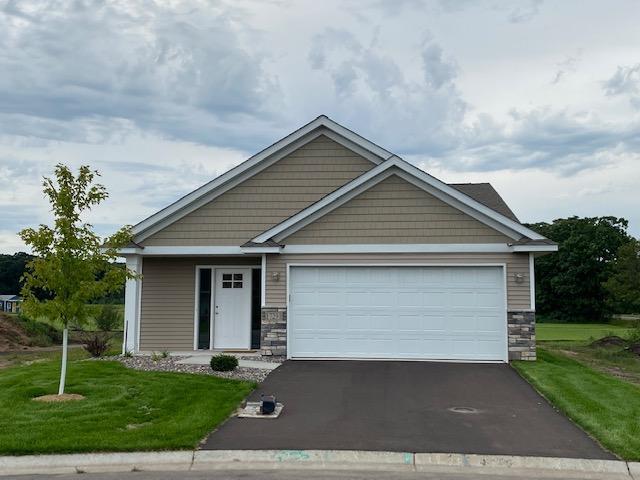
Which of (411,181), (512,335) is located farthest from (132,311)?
(512,335)

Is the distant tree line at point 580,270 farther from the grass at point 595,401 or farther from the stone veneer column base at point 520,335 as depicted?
the grass at point 595,401

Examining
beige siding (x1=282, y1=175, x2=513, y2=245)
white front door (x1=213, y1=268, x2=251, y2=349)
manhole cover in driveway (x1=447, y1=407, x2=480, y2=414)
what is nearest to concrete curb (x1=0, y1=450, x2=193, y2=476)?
manhole cover in driveway (x1=447, y1=407, x2=480, y2=414)

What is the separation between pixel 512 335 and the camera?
14125 mm

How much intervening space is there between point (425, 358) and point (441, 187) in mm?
4023

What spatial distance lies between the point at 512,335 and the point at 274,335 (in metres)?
5.55

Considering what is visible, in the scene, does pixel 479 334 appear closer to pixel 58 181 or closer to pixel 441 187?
pixel 441 187

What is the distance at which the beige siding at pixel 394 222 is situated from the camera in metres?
14.4

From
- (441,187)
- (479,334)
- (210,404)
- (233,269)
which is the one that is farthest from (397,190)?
(210,404)

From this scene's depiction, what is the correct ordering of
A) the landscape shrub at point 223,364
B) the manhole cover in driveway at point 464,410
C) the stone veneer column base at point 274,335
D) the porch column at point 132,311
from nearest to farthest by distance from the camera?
the manhole cover in driveway at point 464,410 → the landscape shrub at point 223,364 → the stone veneer column base at point 274,335 → the porch column at point 132,311

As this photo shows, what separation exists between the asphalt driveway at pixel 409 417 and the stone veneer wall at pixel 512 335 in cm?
133

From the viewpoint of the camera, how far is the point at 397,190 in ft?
48.2

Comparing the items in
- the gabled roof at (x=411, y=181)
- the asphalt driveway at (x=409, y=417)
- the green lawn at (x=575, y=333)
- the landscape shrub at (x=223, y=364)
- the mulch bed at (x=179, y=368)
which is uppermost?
the gabled roof at (x=411, y=181)

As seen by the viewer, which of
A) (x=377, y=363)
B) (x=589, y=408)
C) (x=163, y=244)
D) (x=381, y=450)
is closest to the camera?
(x=381, y=450)

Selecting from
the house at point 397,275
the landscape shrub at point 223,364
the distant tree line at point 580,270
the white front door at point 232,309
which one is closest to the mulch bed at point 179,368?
the landscape shrub at point 223,364
